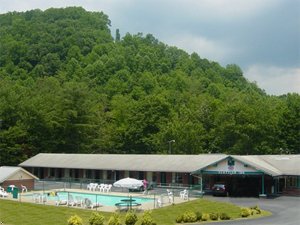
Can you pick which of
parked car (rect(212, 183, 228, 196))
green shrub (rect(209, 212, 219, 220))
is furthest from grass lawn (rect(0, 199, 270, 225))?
parked car (rect(212, 183, 228, 196))

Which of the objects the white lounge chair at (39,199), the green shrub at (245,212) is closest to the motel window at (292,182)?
the green shrub at (245,212)

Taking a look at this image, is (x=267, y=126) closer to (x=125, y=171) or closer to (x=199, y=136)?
(x=199, y=136)

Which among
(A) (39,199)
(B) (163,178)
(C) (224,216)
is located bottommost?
(C) (224,216)

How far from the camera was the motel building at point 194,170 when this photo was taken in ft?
153

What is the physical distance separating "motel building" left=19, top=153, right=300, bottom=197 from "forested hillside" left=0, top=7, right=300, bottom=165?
35.4 feet

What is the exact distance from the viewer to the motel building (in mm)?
46781

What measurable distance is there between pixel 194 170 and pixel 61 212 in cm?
1813

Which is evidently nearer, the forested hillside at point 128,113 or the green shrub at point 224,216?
the green shrub at point 224,216

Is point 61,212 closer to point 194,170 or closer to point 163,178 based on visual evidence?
point 194,170

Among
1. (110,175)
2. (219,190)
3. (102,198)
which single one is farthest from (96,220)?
(110,175)

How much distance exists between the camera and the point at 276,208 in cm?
3712

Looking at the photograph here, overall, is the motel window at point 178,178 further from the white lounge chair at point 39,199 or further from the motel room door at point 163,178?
the white lounge chair at point 39,199

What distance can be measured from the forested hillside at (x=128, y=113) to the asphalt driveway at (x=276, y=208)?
96.0ft

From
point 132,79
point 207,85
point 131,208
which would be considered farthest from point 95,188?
point 207,85
